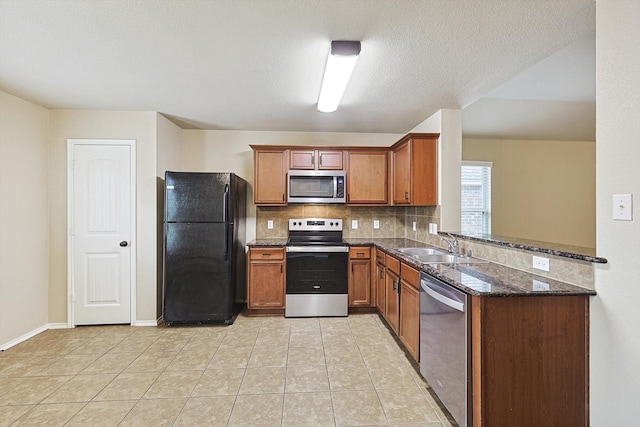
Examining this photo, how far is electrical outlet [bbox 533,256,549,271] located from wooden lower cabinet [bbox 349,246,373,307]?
1.97 m

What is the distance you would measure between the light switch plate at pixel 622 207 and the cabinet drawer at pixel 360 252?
246 cm

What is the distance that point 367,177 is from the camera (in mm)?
3965

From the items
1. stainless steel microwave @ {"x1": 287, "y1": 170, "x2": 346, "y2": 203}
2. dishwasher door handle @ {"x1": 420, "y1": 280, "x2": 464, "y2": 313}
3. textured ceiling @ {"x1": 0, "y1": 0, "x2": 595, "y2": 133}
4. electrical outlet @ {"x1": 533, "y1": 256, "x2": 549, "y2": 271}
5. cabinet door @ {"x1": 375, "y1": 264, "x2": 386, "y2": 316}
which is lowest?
cabinet door @ {"x1": 375, "y1": 264, "x2": 386, "y2": 316}

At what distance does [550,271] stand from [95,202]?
4256 mm

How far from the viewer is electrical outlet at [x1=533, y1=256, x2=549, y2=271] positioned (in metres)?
1.84

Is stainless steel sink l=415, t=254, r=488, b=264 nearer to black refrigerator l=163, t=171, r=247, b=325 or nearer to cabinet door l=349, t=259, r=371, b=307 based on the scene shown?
cabinet door l=349, t=259, r=371, b=307

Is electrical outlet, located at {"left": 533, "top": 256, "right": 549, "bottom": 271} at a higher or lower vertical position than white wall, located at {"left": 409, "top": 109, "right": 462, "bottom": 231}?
lower

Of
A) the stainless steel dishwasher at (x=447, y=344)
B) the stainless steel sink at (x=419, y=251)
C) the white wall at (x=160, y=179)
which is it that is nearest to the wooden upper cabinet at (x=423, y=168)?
the stainless steel sink at (x=419, y=251)

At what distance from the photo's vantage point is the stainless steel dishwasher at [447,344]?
5.33 ft

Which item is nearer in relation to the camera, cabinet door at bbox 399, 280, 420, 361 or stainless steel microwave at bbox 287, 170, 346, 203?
cabinet door at bbox 399, 280, 420, 361

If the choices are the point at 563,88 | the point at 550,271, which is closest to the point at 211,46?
the point at 550,271

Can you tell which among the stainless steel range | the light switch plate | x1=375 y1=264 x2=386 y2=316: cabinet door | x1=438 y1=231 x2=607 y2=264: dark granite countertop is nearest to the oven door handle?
the stainless steel range

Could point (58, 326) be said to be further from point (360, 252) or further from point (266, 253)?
point (360, 252)

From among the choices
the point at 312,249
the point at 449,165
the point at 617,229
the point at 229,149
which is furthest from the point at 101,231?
the point at 617,229
